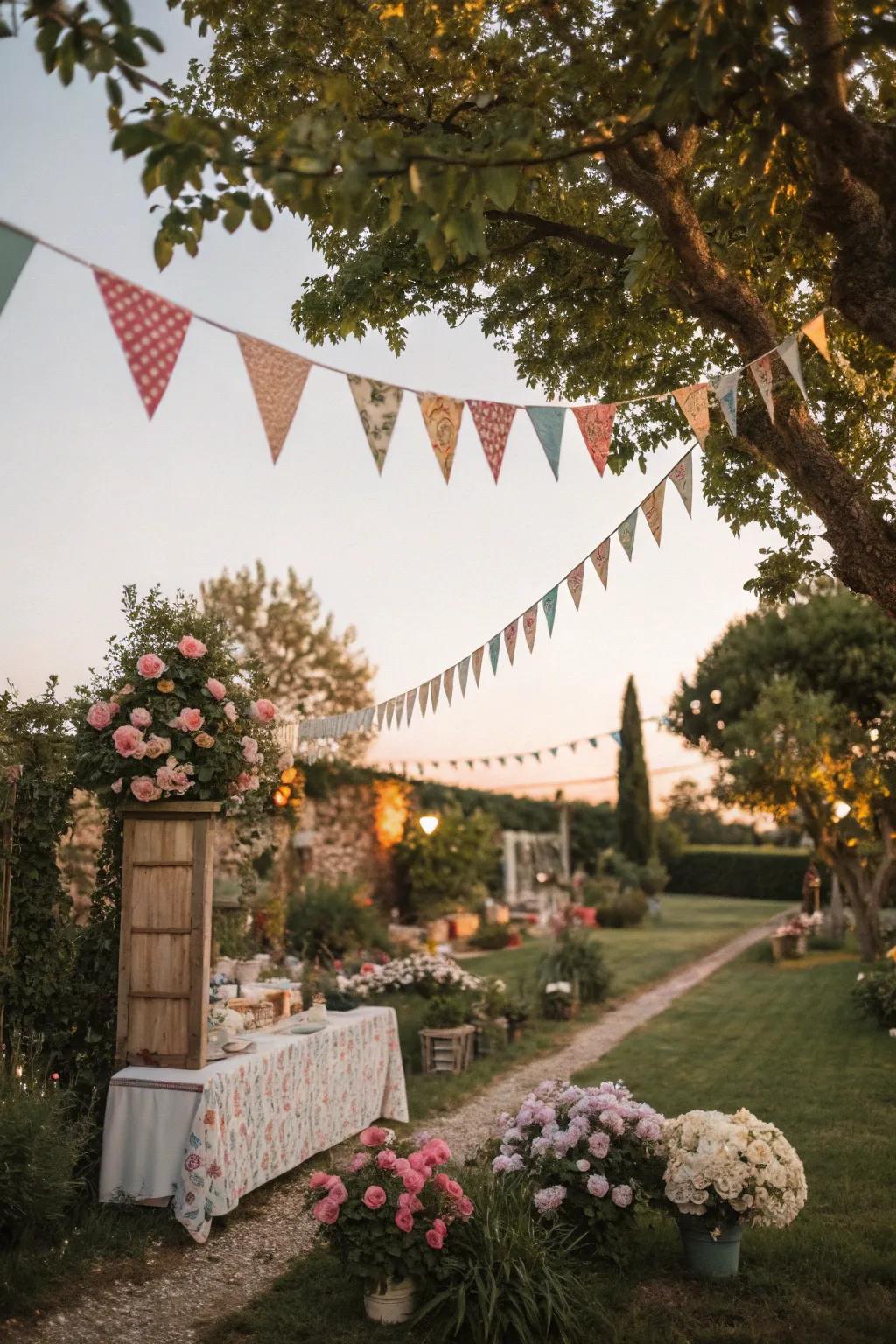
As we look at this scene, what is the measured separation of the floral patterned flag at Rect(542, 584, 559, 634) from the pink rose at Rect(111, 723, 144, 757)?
2553mm

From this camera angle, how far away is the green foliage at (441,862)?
1600 centimetres

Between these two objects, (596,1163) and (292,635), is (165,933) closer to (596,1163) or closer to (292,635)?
(596,1163)

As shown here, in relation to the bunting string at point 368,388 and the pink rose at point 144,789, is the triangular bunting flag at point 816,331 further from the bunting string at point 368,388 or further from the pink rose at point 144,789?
the pink rose at point 144,789

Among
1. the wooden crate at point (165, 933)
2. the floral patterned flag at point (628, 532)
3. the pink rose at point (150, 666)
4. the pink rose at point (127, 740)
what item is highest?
the floral patterned flag at point (628, 532)

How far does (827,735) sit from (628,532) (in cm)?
879

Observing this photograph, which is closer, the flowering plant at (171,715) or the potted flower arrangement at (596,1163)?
the potted flower arrangement at (596,1163)

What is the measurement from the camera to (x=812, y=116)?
3.15 metres

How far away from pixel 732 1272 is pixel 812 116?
3.96m

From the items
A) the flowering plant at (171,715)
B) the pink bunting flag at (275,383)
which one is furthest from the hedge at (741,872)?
the pink bunting flag at (275,383)

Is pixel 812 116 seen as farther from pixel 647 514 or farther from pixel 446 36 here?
pixel 647 514

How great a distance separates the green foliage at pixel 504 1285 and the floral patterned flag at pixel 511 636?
11.8ft

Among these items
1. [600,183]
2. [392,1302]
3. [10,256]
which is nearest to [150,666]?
[10,256]

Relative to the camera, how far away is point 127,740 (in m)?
4.66

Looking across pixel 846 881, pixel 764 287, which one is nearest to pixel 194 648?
pixel 764 287
